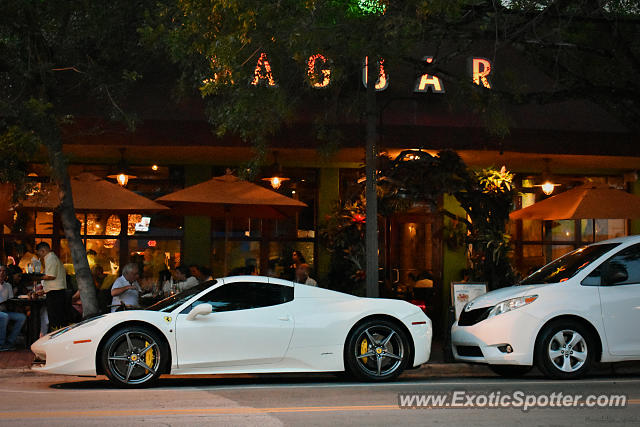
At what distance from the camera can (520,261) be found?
1881 centimetres

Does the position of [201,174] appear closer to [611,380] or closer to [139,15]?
[139,15]

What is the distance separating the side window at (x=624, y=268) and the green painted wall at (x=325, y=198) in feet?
25.8

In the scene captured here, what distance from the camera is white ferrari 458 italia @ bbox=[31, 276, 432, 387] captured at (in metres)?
9.79

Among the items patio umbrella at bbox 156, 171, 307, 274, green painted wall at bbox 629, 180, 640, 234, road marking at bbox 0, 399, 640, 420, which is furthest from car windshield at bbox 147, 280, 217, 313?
green painted wall at bbox 629, 180, 640, 234

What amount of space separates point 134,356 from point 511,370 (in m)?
5.08

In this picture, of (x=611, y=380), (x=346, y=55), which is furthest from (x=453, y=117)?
(x=611, y=380)

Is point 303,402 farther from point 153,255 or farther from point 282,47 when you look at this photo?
point 153,255

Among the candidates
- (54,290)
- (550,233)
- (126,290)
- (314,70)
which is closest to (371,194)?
(314,70)

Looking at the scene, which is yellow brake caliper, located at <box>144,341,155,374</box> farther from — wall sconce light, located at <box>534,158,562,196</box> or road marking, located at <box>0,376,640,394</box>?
wall sconce light, located at <box>534,158,562,196</box>

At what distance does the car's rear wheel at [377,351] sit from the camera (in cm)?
Result: 1036

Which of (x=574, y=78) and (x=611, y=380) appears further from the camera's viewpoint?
(x=574, y=78)

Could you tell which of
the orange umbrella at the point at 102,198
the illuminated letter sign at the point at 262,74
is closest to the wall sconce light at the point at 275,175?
the orange umbrella at the point at 102,198

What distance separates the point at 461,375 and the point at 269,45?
5.42 meters

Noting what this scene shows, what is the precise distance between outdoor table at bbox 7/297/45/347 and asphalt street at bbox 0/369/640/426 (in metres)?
3.33
